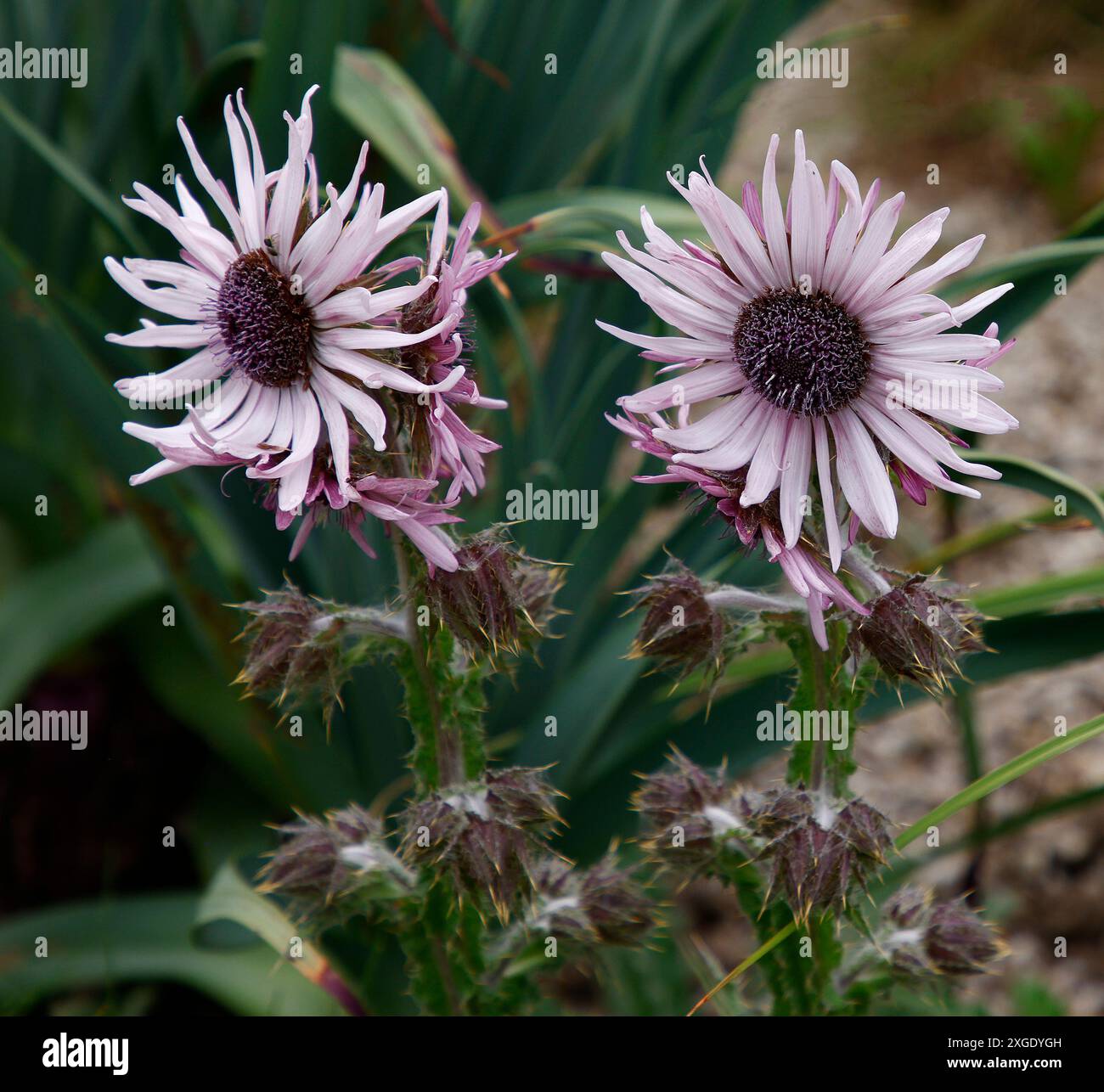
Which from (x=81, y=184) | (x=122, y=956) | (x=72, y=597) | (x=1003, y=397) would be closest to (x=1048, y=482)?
(x=81, y=184)

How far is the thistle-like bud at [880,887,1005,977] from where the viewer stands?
50.7 inches

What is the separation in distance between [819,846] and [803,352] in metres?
0.49

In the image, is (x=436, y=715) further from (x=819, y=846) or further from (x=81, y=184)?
(x=81, y=184)

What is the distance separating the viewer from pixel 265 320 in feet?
3.45

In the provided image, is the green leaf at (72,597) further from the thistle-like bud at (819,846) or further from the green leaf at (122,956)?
the thistle-like bud at (819,846)

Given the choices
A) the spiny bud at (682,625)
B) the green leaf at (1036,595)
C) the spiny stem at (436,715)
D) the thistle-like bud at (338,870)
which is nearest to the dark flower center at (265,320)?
the spiny stem at (436,715)

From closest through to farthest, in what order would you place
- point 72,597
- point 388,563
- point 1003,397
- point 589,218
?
1. point 589,218
2. point 388,563
3. point 72,597
4. point 1003,397

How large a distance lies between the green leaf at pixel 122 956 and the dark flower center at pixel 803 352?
1331 millimetres

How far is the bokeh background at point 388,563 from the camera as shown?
6.06ft

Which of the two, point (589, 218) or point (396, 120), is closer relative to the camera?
point (589, 218)

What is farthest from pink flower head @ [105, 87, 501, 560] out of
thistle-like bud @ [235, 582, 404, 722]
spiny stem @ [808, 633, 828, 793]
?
spiny stem @ [808, 633, 828, 793]

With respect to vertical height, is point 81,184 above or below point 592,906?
above

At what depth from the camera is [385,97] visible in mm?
2043

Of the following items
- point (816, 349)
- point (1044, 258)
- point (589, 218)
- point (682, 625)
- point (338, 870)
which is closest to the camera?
point (816, 349)
